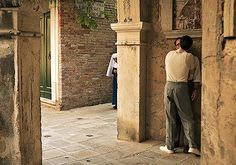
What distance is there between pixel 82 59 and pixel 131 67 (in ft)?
13.4

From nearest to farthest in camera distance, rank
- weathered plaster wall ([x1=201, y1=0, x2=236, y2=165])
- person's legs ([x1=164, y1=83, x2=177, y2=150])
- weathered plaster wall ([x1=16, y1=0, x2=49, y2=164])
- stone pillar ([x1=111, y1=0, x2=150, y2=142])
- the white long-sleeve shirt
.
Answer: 1. weathered plaster wall ([x1=201, y1=0, x2=236, y2=165])
2. weathered plaster wall ([x1=16, y1=0, x2=49, y2=164])
3. the white long-sleeve shirt
4. person's legs ([x1=164, y1=83, x2=177, y2=150])
5. stone pillar ([x1=111, y1=0, x2=150, y2=142])

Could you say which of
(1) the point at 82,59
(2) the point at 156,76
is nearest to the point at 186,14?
(2) the point at 156,76

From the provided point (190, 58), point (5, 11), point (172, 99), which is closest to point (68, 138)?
point (172, 99)

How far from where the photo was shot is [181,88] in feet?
16.4

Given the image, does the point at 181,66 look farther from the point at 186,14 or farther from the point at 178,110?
the point at 186,14

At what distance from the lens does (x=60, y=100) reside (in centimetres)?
923

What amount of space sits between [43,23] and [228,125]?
322 inches

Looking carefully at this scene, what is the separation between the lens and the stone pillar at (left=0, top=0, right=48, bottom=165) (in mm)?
3357

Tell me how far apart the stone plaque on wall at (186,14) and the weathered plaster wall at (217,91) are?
257 cm

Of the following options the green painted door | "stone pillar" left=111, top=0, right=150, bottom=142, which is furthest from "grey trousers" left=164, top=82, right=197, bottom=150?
the green painted door

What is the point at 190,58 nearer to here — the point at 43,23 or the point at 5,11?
the point at 5,11

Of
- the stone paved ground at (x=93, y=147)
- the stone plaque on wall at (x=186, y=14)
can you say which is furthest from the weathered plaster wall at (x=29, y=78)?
the stone plaque on wall at (x=186, y=14)

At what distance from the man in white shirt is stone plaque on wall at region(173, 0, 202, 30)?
1.34 feet

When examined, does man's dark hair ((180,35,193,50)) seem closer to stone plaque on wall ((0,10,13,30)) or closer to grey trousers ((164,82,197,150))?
grey trousers ((164,82,197,150))
